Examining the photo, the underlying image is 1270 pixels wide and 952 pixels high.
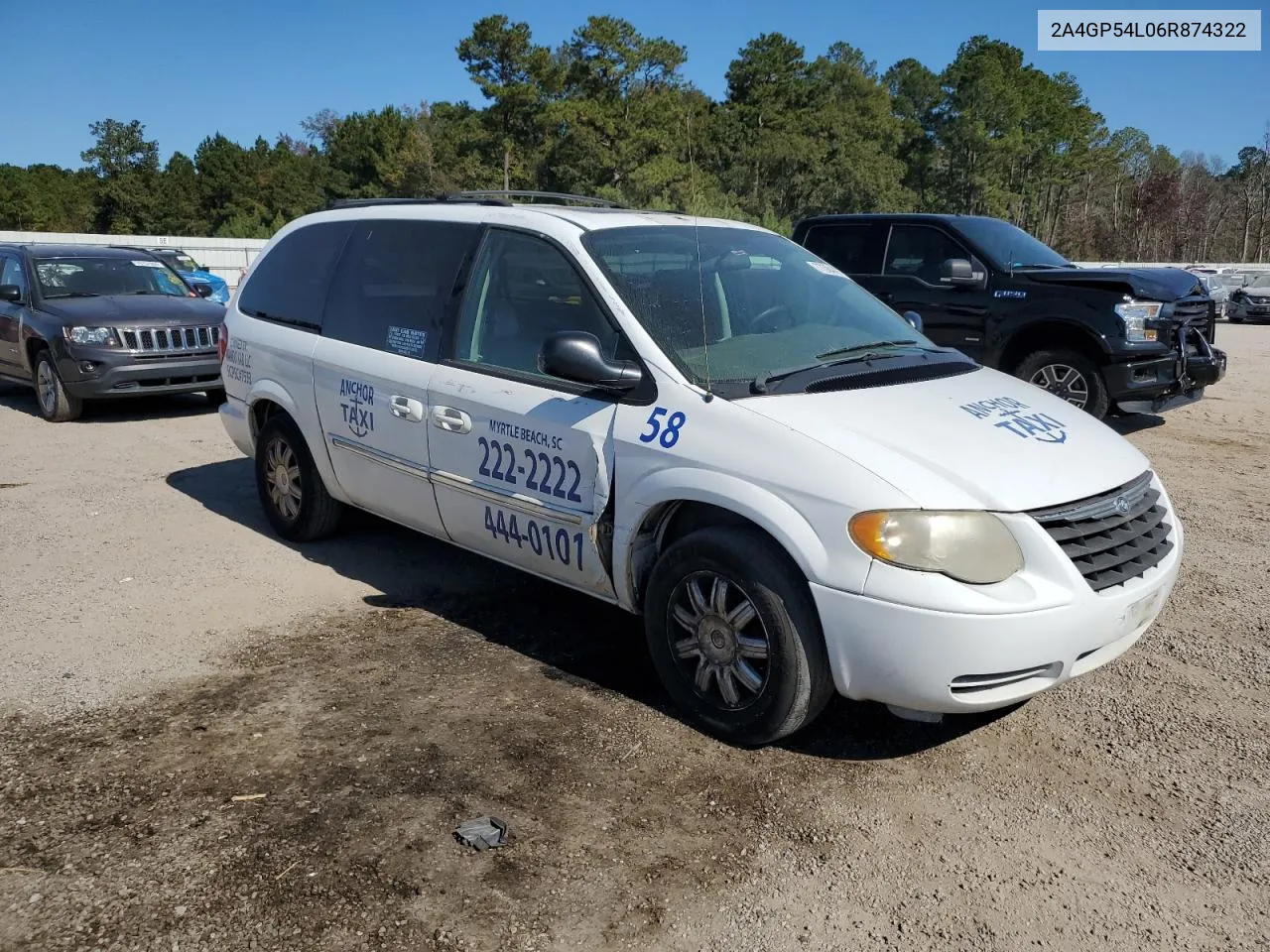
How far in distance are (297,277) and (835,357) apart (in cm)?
320

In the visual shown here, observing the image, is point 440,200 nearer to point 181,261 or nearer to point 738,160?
point 181,261

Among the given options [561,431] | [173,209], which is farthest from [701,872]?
[173,209]

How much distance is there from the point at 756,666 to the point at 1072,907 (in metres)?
1.19

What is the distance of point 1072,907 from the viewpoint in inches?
113

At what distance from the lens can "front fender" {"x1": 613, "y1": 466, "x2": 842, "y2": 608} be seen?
335 centimetres

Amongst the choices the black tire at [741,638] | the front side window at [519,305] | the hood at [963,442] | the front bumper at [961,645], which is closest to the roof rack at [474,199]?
the front side window at [519,305]

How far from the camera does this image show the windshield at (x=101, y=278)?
10.7m

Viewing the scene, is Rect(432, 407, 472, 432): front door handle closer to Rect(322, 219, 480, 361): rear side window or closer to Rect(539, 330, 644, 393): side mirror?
Rect(322, 219, 480, 361): rear side window

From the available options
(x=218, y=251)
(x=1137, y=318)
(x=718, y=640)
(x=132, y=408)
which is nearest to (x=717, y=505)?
(x=718, y=640)

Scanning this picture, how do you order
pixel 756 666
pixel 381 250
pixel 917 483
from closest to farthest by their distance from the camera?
pixel 917 483, pixel 756 666, pixel 381 250

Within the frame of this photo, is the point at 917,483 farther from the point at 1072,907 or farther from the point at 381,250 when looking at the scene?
the point at 381,250

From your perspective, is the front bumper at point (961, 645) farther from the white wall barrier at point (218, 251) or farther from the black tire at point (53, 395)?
the white wall barrier at point (218, 251)

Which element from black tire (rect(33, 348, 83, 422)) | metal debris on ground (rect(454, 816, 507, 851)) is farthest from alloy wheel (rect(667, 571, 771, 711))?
black tire (rect(33, 348, 83, 422))

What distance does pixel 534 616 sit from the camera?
196 inches
